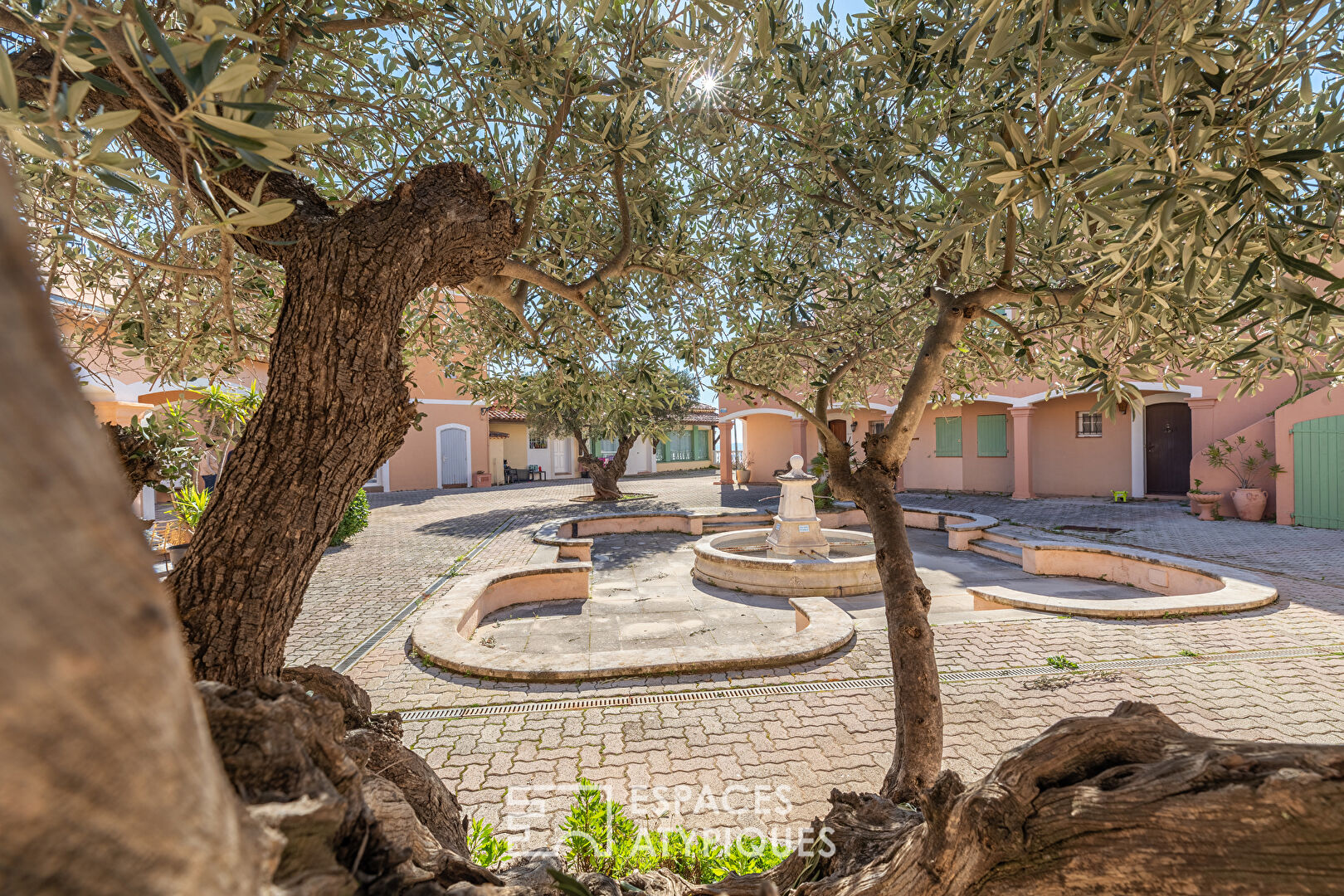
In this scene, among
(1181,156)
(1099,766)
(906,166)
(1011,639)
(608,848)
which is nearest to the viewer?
(1099,766)

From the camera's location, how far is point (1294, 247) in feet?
6.51

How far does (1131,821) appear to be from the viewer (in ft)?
3.97

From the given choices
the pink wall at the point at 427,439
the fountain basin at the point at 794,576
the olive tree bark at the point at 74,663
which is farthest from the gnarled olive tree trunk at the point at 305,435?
the pink wall at the point at 427,439

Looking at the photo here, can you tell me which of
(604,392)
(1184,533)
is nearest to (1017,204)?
(604,392)

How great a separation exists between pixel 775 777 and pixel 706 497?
16.6 m

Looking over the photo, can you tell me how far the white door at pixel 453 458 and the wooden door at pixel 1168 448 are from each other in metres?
25.0

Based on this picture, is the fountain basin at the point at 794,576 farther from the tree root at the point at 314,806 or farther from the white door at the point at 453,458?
the white door at the point at 453,458

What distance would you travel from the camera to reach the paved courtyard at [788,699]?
144 inches

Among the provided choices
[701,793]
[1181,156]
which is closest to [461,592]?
[701,793]

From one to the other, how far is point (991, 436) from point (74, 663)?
22.0 metres

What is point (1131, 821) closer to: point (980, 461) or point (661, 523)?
point (661, 523)

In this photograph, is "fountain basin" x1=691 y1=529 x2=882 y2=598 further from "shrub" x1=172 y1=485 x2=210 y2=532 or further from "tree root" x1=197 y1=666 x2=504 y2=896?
"shrub" x1=172 y1=485 x2=210 y2=532

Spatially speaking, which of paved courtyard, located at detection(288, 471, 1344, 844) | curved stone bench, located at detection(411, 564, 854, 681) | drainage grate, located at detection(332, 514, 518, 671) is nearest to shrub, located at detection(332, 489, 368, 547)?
drainage grate, located at detection(332, 514, 518, 671)

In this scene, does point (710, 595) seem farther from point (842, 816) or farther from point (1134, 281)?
point (1134, 281)
